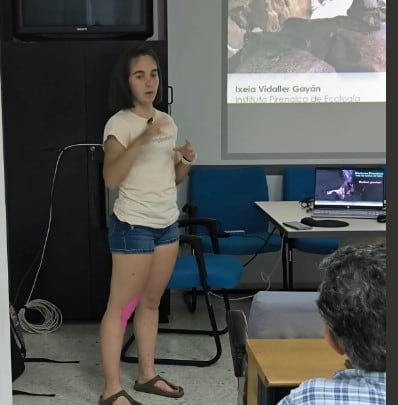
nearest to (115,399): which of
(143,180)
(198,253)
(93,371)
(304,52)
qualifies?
(93,371)

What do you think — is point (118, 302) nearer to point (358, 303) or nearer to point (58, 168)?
point (58, 168)

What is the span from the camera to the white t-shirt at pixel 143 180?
9.10 feet

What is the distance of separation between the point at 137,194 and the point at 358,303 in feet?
5.80

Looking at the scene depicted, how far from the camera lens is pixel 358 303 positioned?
111 cm

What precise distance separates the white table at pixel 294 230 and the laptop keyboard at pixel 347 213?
6cm

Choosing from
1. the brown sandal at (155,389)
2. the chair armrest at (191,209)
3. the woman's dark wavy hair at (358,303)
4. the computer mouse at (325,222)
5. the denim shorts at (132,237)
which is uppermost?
the woman's dark wavy hair at (358,303)

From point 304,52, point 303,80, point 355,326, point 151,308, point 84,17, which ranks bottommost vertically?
point 151,308

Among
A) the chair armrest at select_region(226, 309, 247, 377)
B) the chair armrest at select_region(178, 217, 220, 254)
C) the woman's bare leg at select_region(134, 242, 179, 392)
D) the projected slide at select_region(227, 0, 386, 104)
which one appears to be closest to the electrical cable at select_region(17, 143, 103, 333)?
the chair armrest at select_region(178, 217, 220, 254)

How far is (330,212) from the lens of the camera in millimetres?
3701

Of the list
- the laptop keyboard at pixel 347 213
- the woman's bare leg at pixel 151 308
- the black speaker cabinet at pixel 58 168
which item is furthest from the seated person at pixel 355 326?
the black speaker cabinet at pixel 58 168

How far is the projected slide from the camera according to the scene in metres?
4.89

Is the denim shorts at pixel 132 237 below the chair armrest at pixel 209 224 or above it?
above

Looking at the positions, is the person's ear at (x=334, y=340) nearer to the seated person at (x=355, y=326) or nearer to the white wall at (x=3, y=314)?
the seated person at (x=355, y=326)

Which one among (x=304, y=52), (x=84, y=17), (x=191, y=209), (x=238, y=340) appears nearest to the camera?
(x=238, y=340)
